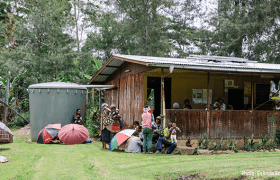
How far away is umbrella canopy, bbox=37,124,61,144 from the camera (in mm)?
11516

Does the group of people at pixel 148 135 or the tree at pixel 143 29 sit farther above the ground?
the tree at pixel 143 29

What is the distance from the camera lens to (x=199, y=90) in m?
13.2

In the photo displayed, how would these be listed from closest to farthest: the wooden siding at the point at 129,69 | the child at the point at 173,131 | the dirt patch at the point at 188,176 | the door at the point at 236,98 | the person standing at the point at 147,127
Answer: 1. the dirt patch at the point at 188,176
2. the person standing at the point at 147,127
3. the child at the point at 173,131
4. the wooden siding at the point at 129,69
5. the door at the point at 236,98

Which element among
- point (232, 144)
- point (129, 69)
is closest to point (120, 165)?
point (232, 144)

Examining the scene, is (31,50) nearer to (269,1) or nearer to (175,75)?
(175,75)

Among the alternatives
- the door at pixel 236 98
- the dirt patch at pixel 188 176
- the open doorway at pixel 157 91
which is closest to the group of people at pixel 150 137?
the dirt patch at pixel 188 176

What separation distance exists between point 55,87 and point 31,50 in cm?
1063

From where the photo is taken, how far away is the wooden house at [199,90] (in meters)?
9.98

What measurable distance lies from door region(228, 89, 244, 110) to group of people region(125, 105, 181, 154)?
5.47 m

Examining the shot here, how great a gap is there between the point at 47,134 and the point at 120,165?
5.34 meters

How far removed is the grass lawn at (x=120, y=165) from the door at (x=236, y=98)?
5.04 meters

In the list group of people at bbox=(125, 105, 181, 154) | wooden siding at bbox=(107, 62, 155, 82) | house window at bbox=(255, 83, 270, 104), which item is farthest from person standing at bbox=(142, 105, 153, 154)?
house window at bbox=(255, 83, 270, 104)

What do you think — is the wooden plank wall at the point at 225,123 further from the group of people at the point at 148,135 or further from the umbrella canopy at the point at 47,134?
the umbrella canopy at the point at 47,134

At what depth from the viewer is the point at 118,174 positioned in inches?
252
